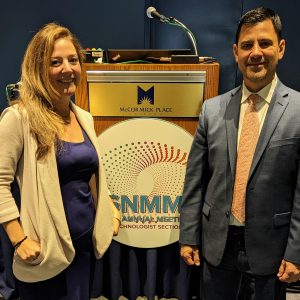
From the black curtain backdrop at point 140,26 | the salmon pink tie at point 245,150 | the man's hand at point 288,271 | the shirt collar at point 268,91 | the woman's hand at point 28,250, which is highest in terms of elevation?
the black curtain backdrop at point 140,26

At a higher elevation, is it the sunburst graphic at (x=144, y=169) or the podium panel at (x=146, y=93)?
the podium panel at (x=146, y=93)

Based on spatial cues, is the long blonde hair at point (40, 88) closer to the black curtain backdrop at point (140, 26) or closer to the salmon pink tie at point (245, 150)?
the salmon pink tie at point (245, 150)

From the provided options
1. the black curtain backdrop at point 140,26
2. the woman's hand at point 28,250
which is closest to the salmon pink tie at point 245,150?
the woman's hand at point 28,250

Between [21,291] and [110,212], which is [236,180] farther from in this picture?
[21,291]

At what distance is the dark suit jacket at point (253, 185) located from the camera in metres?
1.37

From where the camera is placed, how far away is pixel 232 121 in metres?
1.46

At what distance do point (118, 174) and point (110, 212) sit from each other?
397 mm

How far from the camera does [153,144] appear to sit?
192 centimetres

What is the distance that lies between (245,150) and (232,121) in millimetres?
127

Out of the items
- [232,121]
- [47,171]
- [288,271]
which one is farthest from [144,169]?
[288,271]

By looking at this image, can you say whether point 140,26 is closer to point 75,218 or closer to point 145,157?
point 145,157

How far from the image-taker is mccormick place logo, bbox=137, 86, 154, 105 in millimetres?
1825

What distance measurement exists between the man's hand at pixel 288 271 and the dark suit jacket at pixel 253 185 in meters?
0.03

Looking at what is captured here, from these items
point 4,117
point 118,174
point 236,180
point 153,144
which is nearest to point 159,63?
point 153,144
